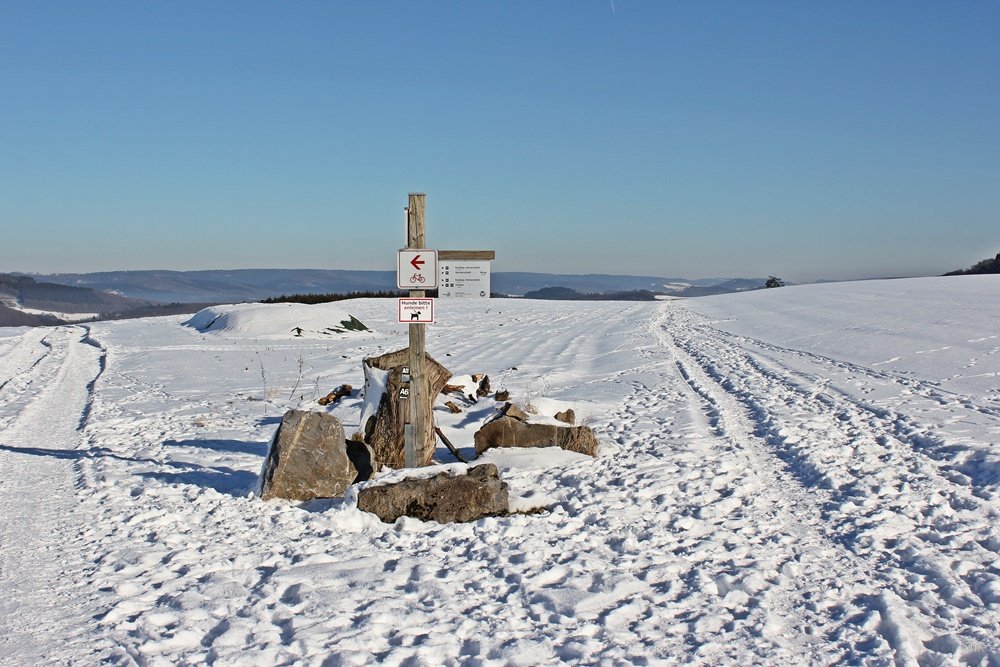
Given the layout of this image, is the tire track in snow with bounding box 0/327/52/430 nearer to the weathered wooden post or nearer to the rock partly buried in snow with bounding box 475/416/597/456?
the weathered wooden post

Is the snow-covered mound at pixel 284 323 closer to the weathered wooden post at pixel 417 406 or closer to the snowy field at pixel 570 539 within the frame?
the snowy field at pixel 570 539

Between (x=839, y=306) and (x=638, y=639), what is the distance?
28.8 m

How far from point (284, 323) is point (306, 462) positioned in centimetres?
2108

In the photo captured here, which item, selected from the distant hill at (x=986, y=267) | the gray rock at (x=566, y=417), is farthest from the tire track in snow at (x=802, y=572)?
the distant hill at (x=986, y=267)

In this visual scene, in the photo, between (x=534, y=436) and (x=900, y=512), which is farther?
(x=534, y=436)

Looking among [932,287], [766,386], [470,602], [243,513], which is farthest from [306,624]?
[932,287]

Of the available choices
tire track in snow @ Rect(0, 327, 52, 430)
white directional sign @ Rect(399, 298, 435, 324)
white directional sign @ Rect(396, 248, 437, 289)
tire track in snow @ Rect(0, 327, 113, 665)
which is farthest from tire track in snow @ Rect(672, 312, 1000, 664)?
tire track in snow @ Rect(0, 327, 52, 430)

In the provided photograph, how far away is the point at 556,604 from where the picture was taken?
5.11 metres

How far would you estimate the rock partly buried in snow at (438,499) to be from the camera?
6895mm

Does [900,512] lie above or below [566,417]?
below

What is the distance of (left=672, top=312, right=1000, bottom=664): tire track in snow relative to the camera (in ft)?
15.5

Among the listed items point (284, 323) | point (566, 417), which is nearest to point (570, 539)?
point (566, 417)

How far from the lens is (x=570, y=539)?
639cm

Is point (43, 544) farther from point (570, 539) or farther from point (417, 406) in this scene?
point (570, 539)
